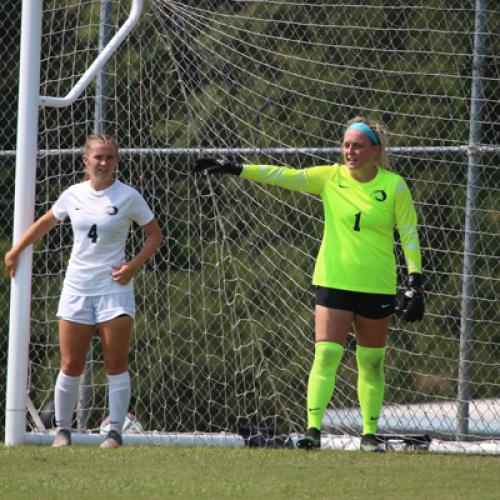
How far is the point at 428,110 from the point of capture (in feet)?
26.6

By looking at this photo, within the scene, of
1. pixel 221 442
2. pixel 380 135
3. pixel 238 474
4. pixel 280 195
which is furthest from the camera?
pixel 280 195

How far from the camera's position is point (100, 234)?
261 inches

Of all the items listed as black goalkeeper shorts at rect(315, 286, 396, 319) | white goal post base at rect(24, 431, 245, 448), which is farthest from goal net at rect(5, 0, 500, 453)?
black goalkeeper shorts at rect(315, 286, 396, 319)

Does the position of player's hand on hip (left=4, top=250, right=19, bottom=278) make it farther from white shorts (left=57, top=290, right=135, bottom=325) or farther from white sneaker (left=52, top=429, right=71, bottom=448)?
white sneaker (left=52, top=429, right=71, bottom=448)

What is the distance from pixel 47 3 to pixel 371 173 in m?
3.73

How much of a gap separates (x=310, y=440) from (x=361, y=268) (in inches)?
35.2

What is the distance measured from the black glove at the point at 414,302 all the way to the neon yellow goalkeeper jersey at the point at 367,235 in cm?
6

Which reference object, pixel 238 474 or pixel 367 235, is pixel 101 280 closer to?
pixel 367 235

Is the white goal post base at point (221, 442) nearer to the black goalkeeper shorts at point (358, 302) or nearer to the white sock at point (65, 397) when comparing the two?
the white sock at point (65, 397)

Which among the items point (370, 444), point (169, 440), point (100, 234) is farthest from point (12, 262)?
point (370, 444)

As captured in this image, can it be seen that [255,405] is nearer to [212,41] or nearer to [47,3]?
[212,41]

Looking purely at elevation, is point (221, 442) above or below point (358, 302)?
below

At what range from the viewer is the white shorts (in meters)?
6.57

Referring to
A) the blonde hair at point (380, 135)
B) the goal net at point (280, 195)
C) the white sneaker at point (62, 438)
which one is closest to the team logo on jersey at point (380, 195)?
the blonde hair at point (380, 135)
